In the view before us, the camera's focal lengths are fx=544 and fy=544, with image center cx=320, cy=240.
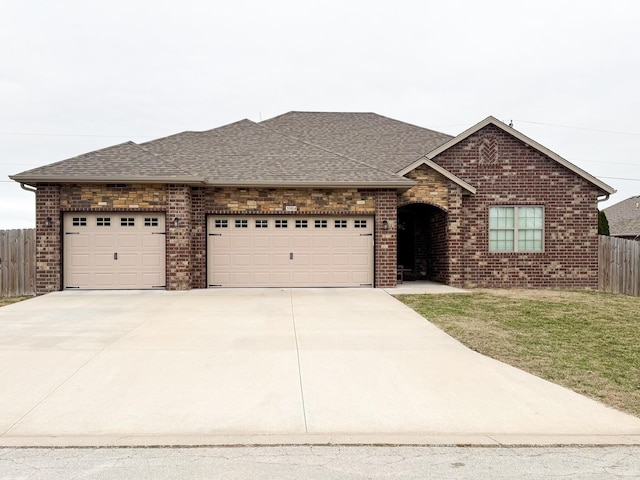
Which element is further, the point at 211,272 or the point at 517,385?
the point at 211,272

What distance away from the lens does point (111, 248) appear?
53.4ft

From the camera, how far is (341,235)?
56.2ft

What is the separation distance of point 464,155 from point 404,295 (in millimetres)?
6170

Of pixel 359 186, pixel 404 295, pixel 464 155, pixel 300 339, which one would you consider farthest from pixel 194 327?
pixel 464 155

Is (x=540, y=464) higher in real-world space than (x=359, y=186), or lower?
lower

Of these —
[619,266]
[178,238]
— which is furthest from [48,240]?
[619,266]

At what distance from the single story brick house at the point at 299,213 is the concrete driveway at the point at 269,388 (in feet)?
17.9

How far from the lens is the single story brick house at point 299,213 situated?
16.0m

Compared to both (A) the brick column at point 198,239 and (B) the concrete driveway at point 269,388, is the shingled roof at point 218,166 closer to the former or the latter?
(A) the brick column at point 198,239

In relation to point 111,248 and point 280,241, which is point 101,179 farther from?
point 280,241

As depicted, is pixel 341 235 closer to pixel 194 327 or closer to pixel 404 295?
pixel 404 295

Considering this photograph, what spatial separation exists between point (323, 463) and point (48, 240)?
14.2 m

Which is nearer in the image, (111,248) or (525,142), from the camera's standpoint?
(111,248)

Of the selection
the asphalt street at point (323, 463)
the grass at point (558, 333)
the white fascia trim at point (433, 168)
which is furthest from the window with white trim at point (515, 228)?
the asphalt street at point (323, 463)
